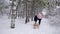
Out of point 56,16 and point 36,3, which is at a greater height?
point 36,3

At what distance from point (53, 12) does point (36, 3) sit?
5.75 metres

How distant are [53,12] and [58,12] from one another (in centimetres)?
91

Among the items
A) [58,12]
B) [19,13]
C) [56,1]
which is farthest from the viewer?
[56,1]

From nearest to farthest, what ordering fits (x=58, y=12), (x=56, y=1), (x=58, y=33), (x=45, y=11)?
(x=58, y=33)
(x=58, y=12)
(x=56, y=1)
(x=45, y=11)

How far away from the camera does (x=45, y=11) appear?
2581 centimetres

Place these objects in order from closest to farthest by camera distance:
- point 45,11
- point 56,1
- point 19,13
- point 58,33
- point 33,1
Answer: point 58,33 → point 33,1 → point 19,13 → point 56,1 → point 45,11

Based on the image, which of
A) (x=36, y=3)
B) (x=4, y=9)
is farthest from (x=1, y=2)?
(x=36, y=3)

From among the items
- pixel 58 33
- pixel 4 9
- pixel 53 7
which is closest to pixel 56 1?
pixel 53 7

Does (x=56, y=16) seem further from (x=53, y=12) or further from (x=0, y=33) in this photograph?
(x=0, y=33)

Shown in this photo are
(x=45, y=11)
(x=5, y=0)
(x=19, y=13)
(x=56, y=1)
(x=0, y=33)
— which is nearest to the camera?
(x=0, y=33)

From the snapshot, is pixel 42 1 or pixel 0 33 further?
pixel 42 1

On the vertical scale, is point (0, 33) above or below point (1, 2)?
below

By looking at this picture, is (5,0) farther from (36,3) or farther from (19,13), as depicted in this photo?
(36,3)

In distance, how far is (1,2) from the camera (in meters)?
26.9
